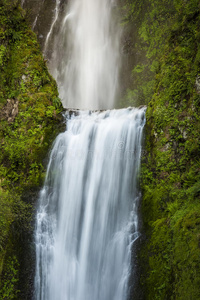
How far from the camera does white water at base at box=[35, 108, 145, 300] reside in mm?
8062

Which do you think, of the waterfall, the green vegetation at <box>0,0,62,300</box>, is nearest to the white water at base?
the waterfall

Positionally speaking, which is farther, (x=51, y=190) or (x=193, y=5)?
(x=193, y=5)

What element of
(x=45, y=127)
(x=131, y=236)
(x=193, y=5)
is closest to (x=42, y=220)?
(x=131, y=236)

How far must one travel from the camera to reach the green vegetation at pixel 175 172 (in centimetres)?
619

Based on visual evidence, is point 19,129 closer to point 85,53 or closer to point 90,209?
point 90,209

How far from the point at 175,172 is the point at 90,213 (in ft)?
11.2

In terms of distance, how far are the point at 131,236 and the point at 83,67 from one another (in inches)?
715

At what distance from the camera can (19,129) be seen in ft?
37.8

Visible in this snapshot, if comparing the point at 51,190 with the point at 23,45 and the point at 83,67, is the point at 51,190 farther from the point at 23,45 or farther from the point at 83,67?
the point at 83,67

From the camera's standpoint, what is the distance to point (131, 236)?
805 centimetres

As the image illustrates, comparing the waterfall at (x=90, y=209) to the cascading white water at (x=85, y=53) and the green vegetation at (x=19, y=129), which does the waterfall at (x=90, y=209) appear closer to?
the green vegetation at (x=19, y=129)

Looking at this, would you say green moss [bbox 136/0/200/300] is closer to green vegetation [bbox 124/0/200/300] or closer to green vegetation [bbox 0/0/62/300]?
green vegetation [bbox 124/0/200/300]

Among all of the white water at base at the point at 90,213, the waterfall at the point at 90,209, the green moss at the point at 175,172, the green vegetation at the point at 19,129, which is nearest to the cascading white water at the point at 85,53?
the green vegetation at the point at 19,129

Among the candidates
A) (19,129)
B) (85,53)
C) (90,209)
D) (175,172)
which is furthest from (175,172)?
(85,53)
